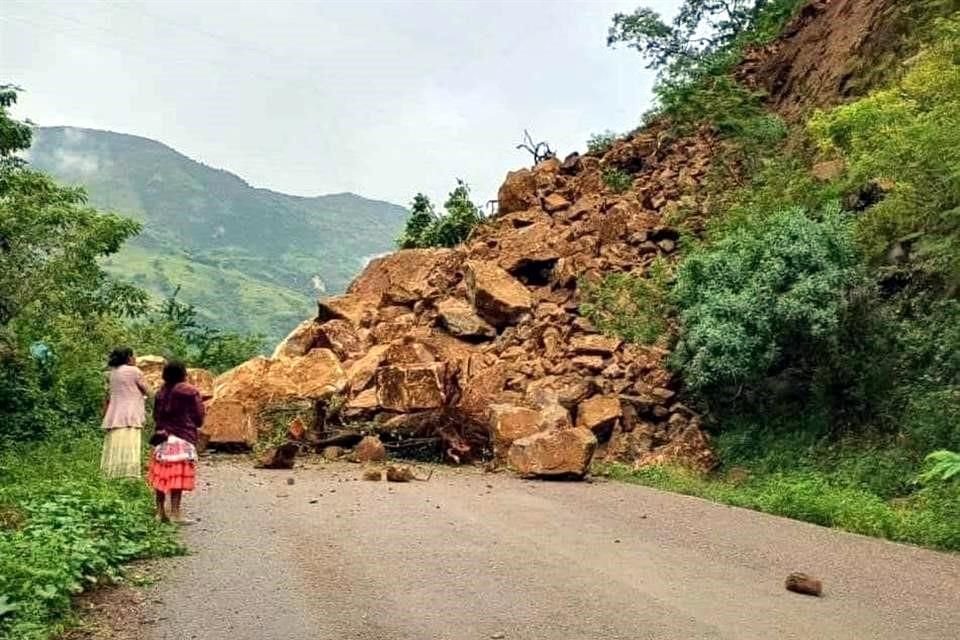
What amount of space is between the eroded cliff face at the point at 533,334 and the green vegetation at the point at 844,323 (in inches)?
49.8

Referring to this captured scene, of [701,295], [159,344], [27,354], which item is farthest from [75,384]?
[701,295]

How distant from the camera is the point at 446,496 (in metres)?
12.0

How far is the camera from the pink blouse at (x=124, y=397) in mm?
10859

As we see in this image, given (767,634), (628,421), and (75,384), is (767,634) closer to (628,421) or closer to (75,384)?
(628,421)

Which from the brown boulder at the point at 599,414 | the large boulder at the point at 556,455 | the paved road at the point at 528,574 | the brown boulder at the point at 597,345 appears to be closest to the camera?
the paved road at the point at 528,574

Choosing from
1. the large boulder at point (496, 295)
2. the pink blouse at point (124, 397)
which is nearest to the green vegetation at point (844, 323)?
the large boulder at point (496, 295)

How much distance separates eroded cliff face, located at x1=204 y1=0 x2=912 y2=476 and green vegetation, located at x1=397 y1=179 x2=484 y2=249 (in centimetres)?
132

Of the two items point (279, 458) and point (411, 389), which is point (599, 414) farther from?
point (279, 458)

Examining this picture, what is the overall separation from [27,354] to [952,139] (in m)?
14.4

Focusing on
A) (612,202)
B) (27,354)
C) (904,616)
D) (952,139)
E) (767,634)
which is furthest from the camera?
(612,202)

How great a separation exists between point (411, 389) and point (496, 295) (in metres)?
4.43

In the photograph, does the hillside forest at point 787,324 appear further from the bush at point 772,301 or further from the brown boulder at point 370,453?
the brown boulder at point 370,453

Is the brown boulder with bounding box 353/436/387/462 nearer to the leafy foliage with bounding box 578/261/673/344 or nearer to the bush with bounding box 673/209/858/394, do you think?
the bush with bounding box 673/209/858/394

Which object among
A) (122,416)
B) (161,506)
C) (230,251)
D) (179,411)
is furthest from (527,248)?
(230,251)
